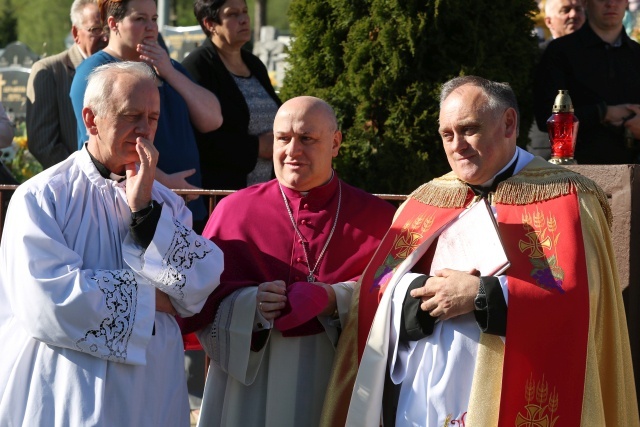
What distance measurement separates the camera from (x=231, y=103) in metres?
6.84

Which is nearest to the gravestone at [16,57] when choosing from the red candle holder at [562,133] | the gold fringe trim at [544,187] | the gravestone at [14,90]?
the gravestone at [14,90]

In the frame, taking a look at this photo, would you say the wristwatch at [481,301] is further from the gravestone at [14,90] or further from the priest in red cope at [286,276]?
the gravestone at [14,90]

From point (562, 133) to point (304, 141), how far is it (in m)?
1.29

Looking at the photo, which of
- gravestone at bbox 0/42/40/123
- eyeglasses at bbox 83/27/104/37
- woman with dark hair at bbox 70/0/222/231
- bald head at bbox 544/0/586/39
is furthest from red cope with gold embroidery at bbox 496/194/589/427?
gravestone at bbox 0/42/40/123

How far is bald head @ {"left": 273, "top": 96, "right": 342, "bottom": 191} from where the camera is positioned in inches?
200

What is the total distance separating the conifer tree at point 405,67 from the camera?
22.5 ft

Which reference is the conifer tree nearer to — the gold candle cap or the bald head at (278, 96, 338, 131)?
the gold candle cap

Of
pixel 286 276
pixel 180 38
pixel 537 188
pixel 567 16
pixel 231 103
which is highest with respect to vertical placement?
pixel 567 16

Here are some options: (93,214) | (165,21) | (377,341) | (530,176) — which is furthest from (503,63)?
(165,21)

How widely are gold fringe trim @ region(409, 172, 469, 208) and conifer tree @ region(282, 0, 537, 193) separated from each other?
5.78 ft

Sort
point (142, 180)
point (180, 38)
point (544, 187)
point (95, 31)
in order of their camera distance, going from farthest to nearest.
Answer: point (180, 38) < point (95, 31) < point (544, 187) < point (142, 180)

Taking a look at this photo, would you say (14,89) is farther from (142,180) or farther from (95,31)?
(142,180)

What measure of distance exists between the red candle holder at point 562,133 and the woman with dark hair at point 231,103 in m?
1.91

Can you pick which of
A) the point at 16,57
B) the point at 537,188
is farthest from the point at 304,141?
the point at 16,57
